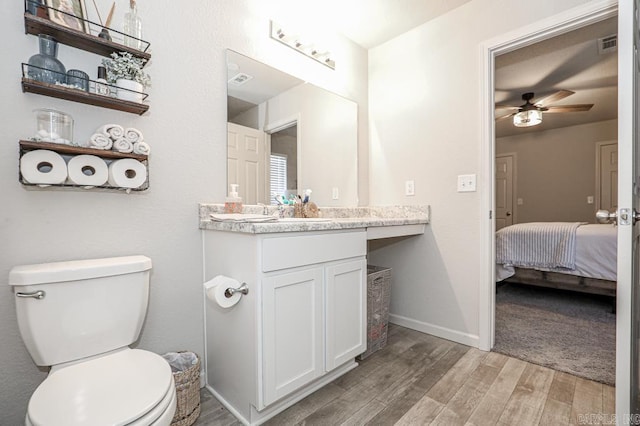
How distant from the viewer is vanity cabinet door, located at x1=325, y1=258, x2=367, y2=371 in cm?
155

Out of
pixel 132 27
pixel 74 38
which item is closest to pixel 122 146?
pixel 74 38

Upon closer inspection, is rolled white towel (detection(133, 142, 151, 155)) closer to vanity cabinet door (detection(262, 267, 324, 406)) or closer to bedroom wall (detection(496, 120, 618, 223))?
vanity cabinet door (detection(262, 267, 324, 406))

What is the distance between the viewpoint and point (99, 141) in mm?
1258

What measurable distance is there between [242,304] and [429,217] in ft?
5.13

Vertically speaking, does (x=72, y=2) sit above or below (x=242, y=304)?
above

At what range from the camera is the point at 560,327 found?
239cm

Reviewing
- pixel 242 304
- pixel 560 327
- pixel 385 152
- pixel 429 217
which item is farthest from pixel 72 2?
pixel 560 327

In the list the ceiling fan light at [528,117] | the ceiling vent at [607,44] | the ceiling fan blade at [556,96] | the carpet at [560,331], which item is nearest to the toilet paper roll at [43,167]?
the carpet at [560,331]

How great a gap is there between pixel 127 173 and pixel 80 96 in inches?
13.1

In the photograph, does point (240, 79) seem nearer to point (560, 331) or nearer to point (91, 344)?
point (91, 344)

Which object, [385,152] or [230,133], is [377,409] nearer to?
[230,133]

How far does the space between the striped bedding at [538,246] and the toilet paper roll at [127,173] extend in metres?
3.31

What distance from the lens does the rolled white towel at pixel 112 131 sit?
128 centimetres

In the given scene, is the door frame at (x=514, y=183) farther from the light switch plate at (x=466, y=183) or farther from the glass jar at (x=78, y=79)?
the glass jar at (x=78, y=79)
